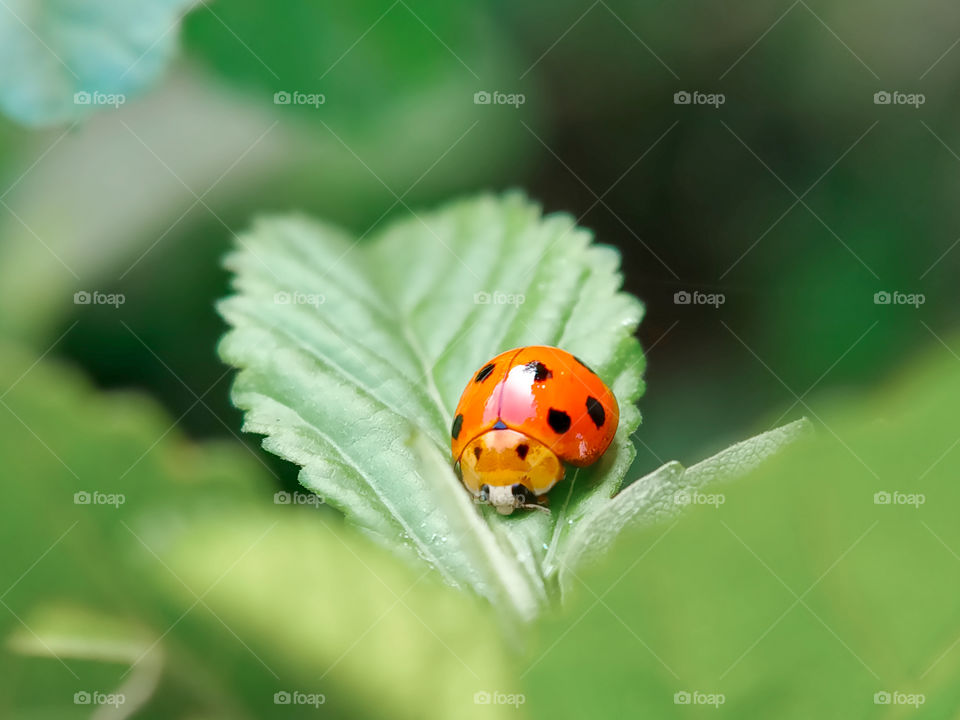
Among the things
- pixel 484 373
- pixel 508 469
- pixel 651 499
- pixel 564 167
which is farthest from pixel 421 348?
pixel 564 167

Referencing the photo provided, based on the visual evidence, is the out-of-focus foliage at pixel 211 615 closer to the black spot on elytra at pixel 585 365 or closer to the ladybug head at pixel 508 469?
the ladybug head at pixel 508 469

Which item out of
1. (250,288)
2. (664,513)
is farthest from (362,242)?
(664,513)

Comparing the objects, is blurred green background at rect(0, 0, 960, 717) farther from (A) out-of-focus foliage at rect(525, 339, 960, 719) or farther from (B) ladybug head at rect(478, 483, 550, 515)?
(A) out-of-focus foliage at rect(525, 339, 960, 719)

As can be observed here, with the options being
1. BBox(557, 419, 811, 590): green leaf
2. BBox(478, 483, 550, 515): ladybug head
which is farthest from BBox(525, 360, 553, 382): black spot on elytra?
BBox(557, 419, 811, 590): green leaf

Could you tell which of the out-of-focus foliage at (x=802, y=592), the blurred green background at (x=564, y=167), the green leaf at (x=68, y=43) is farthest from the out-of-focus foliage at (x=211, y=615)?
the green leaf at (x=68, y=43)

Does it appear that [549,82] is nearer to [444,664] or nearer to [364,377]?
[364,377]

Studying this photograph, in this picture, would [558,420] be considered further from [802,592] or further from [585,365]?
[802,592]

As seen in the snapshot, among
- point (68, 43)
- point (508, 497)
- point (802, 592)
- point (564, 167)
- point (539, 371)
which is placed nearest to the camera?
point (802, 592)
